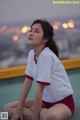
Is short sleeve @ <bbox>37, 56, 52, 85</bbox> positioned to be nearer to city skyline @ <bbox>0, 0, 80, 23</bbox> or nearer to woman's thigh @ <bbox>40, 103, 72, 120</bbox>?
woman's thigh @ <bbox>40, 103, 72, 120</bbox>

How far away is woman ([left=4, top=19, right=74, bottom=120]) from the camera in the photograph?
4.80ft

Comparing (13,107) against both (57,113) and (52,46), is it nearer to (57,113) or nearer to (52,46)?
(57,113)

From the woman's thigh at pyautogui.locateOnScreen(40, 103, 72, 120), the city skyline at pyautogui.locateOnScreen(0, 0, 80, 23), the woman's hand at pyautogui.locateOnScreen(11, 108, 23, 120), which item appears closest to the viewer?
the woman's thigh at pyautogui.locateOnScreen(40, 103, 72, 120)

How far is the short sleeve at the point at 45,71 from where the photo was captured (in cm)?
145

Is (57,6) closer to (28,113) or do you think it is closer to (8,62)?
(8,62)

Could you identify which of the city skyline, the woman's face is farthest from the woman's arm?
the city skyline

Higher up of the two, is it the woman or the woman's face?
the woman's face

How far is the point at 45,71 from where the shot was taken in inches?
57.0

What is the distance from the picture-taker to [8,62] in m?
2.46

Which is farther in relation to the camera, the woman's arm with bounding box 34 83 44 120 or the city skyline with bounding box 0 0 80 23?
the city skyline with bounding box 0 0 80 23

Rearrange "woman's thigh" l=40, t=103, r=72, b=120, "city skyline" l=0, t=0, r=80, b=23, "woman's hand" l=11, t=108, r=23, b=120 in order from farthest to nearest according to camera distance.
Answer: "city skyline" l=0, t=0, r=80, b=23 → "woman's hand" l=11, t=108, r=23, b=120 → "woman's thigh" l=40, t=103, r=72, b=120

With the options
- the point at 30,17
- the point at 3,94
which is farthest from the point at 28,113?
the point at 30,17

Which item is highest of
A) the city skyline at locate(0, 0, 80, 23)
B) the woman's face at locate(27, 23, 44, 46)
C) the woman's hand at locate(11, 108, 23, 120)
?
the city skyline at locate(0, 0, 80, 23)

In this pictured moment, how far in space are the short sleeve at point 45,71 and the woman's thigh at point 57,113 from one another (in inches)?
7.3
